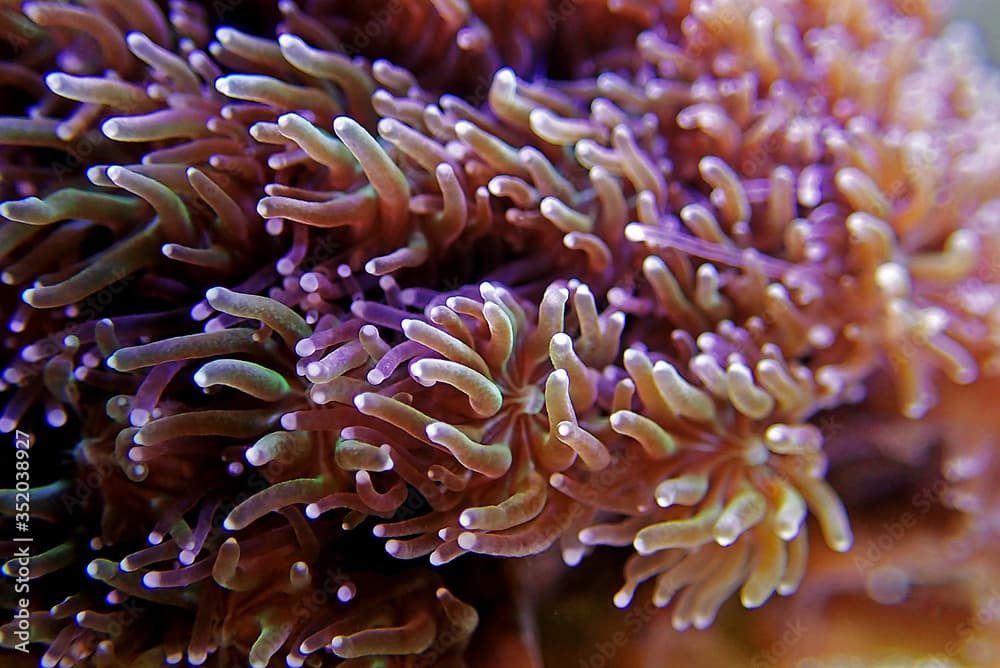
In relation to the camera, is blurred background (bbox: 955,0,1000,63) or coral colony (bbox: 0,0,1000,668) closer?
coral colony (bbox: 0,0,1000,668)

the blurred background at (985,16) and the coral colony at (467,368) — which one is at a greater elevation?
the blurred background at (985,16)

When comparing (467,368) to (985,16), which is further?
(985,16)

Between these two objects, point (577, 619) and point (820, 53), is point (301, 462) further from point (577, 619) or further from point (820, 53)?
point (820, 53)

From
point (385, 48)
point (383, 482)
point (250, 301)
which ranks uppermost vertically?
point (385, 48)

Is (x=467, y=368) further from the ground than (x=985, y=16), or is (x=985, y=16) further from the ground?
(x=985, y=16)

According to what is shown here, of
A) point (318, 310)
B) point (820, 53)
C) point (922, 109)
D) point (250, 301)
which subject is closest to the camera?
point (250, 301)

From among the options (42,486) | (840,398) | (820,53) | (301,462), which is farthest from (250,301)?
(820,53)

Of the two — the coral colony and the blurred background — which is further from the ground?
the blurred background

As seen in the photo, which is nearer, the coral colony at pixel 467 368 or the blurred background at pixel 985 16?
the coral colony at pixel 467 368
